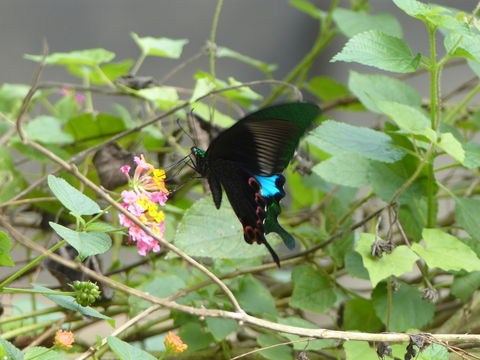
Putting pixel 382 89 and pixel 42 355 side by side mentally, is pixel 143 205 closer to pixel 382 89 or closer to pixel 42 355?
pixel 42 355

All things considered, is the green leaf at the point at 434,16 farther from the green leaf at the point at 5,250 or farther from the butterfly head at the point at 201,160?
the green leaf at the point at 5,250

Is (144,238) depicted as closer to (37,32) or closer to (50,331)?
(50,331)

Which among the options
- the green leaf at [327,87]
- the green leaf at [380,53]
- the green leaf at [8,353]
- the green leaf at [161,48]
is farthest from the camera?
the green leaf at [327,87]

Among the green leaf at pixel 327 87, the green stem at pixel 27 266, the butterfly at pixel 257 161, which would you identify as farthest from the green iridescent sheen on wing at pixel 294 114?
the green leaf at pixel 327 87

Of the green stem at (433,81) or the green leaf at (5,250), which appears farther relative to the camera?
the green stem at (433,81)

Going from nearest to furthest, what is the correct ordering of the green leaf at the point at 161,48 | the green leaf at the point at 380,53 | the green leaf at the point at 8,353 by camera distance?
the green leaf at the point at 8,353
the green leaf at the point at 380,53
the green leaf at the point at 161,48

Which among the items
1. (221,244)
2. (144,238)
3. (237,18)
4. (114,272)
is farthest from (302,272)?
(237,18)

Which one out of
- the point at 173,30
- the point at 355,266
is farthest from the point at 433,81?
the point at 173,30
